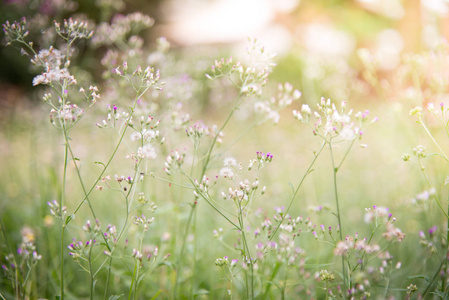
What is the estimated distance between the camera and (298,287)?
2715mm

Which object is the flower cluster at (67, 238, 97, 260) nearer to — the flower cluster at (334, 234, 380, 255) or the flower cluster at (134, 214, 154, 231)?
the flower cluster at (134, 214, 154, 231)

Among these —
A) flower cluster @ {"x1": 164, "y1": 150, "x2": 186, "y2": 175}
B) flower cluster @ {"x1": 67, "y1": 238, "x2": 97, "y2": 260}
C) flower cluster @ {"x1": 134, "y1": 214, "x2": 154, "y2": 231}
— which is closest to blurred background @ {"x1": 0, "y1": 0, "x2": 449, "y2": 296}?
flower cluster @ {"x1": 164, "y1": 150, "x2": 186, "y2": 175}

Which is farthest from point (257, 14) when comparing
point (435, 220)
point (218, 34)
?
point (435, 220)

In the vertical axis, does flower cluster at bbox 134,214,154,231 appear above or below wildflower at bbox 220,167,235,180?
below

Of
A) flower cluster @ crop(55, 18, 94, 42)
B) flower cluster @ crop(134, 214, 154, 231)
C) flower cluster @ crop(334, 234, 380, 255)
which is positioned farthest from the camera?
flower cluster @ crop(55, 18, 94, 42)

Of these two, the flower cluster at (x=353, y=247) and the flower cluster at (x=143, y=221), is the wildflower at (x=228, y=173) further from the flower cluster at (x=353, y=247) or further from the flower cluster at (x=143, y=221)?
the flower cluster at (x=353, y=247)

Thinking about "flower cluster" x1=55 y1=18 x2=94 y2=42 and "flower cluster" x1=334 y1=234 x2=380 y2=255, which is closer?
"flower cluster" x1=334 y1=234 x2=380 y2=255

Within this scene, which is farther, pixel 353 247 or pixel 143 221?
pixel 143 221

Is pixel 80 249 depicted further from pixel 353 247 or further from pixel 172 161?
pixel 353 247

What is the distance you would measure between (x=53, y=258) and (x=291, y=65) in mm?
10421

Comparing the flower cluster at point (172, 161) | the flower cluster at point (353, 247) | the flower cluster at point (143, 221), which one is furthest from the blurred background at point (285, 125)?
the flower cluster at point (353, 247)

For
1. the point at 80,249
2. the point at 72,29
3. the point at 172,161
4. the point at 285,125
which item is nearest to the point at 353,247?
the point at 172,161

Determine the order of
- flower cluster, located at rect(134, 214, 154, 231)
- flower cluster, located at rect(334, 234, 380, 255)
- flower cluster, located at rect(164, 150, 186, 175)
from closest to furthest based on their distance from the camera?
1. flower cluster, located at rect(334, 234, 380, 255)
2. flower cluster, located at rect(134, 214, 154, 231)
3. flower cluster, located at rect(164, 150, 186, 175)

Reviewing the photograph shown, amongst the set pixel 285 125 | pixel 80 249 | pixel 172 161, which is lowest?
pixel 80 249
